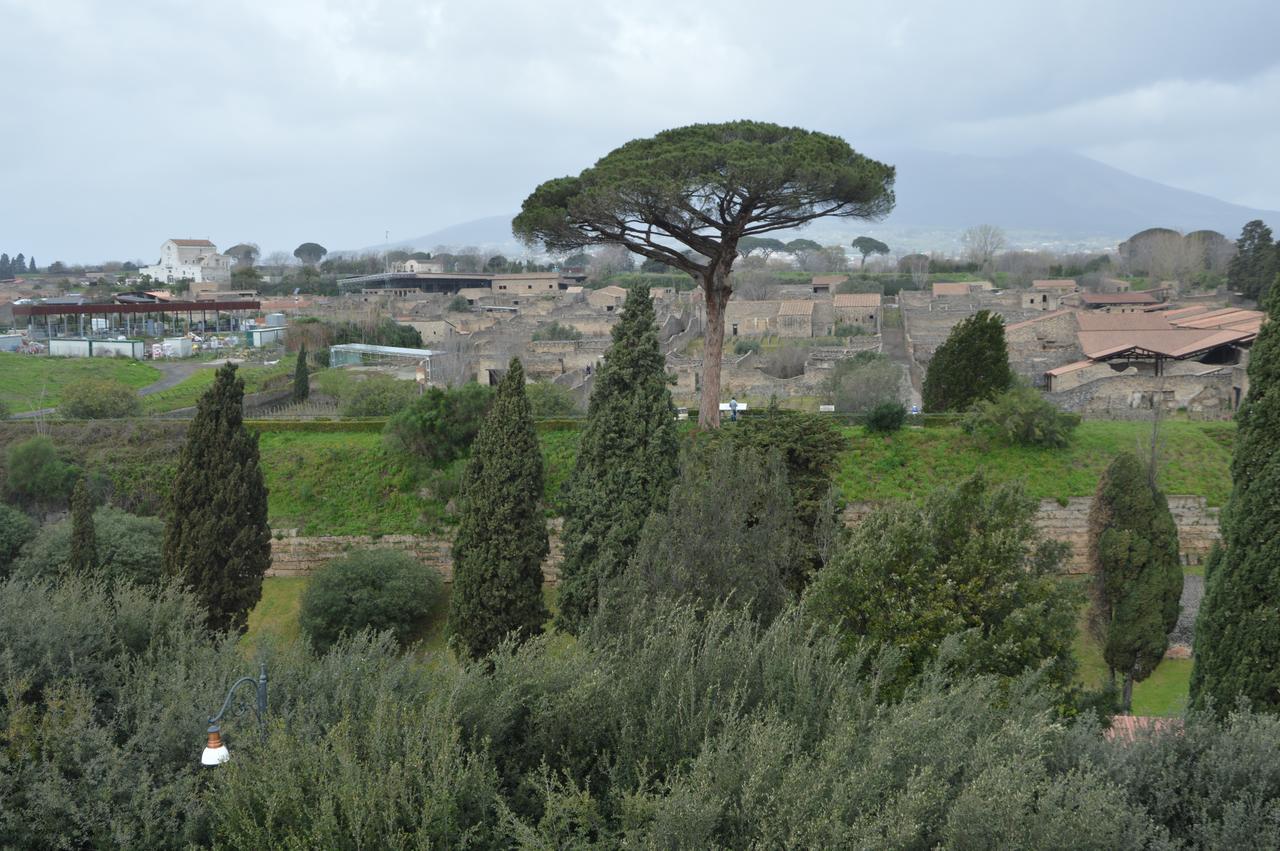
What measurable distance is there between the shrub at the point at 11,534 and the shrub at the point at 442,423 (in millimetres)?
7015

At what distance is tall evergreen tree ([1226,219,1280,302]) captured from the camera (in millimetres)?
44688

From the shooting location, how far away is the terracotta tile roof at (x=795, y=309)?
44.9 m

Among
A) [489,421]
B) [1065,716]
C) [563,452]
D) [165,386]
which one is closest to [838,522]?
[1065,716]

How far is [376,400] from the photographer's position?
75.5ft

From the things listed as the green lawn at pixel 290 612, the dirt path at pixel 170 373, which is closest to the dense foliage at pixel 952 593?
the green lawn at pixel 290 612

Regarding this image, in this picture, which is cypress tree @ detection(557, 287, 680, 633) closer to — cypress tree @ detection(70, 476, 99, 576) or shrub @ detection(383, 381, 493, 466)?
shrub @ detection(383, 381, 493, 466)

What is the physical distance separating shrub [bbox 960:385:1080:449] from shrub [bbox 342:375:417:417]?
13.5 m

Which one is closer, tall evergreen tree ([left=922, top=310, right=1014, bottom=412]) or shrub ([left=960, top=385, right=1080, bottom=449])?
shrub ([left=960, top=385, right=1080, bottom=449])

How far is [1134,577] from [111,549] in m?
16.7

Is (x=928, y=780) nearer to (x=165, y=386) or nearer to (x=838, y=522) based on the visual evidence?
(x=838, y=522)

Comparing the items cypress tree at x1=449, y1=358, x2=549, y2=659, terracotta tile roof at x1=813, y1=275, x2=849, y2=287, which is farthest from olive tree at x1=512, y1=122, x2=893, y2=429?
terracotta tile roof at x1=813, y1=275, x2=849, y2=287

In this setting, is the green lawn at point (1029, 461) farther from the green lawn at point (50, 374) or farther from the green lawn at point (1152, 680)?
the green lawn at point (50, 374)

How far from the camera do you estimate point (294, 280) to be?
82.3 metres

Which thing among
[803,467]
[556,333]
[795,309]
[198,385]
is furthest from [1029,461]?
[795,309]
